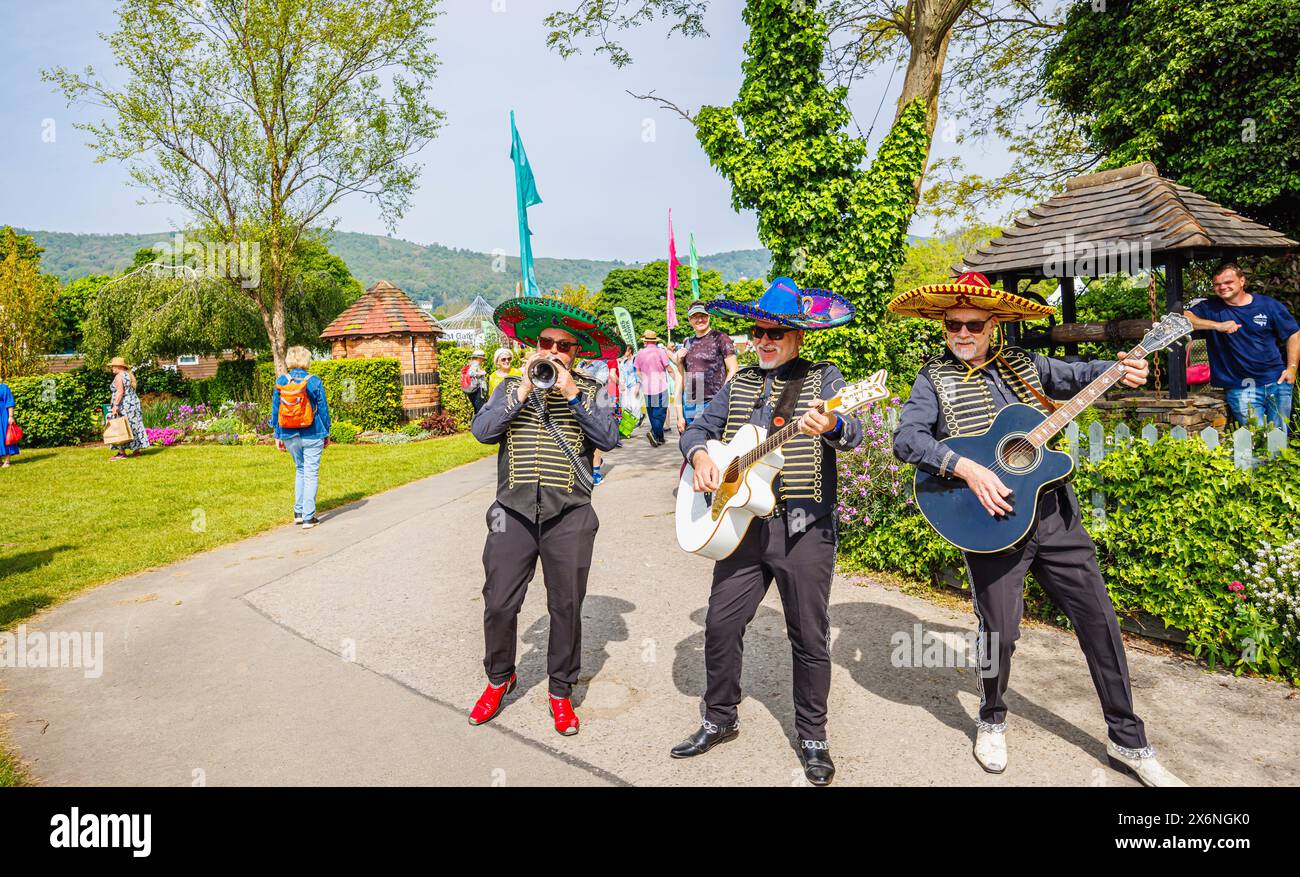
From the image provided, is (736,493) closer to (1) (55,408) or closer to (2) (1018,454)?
(2) (1018,454)

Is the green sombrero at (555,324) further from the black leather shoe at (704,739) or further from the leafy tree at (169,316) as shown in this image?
the leafy tree at (169,316)

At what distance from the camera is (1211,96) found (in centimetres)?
1130

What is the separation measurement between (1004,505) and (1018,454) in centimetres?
31

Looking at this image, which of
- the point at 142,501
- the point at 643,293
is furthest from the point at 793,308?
the point at 643,293

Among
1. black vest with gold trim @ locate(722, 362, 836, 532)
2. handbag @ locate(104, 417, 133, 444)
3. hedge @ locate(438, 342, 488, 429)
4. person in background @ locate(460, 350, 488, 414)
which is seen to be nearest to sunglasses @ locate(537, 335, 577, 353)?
person in background @ locate(460, 350, 488, 414)

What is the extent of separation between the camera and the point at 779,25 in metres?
11.1

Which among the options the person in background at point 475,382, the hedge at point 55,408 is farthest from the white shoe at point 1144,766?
the hedge at point 55,408

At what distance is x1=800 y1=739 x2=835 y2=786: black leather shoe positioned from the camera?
3328 mm

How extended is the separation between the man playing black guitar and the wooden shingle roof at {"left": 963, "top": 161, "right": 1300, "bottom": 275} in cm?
518

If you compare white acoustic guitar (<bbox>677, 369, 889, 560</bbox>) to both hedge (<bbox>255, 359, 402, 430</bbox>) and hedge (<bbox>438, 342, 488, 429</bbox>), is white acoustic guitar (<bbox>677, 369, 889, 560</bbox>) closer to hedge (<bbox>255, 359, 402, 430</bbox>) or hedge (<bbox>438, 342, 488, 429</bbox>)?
hedge (<bbox>255, 359, 402, 430</bbox>)

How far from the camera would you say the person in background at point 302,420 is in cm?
879

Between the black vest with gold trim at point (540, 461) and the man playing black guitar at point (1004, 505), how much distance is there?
1.73 metres

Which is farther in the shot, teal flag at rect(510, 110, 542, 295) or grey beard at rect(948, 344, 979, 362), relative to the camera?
teal flag at rect(510, 110, 542, 295)
